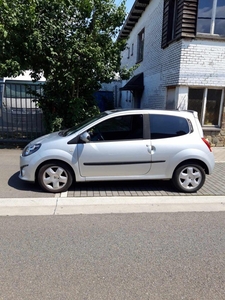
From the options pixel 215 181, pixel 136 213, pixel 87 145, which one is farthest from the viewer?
pixel 215 181

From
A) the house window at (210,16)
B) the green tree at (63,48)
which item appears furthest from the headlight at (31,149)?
the house window at (210,16)

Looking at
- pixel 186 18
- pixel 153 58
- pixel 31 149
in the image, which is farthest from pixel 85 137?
pixel 153 58

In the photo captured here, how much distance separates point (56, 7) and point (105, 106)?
1236 centimetres

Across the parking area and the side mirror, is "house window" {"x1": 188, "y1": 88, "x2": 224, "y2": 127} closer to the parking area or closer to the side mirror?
the parking area

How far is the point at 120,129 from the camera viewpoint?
4.71 metres

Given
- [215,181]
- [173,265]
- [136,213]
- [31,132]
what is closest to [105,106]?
[31,132]

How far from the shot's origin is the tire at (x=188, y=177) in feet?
15.8

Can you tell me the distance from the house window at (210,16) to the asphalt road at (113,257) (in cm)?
690

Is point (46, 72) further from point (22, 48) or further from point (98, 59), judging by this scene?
point (98, 59)

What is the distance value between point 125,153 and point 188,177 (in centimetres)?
137

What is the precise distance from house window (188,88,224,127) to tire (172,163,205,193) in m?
4.37

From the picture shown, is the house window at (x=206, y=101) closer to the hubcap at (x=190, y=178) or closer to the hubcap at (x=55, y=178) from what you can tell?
the hubcap at (x=190, y=178)

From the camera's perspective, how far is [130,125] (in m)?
4.72

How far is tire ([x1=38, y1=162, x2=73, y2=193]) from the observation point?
4.53 m
